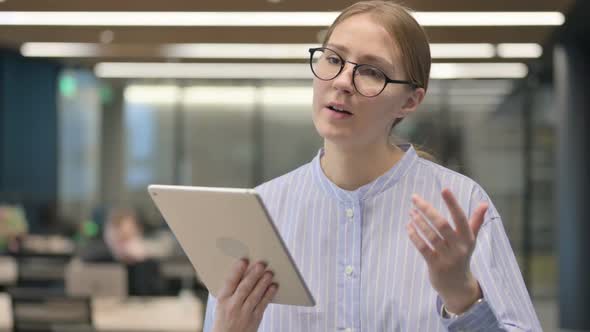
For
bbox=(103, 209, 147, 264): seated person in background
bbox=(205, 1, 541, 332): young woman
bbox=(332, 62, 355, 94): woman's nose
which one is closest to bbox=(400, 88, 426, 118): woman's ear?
bbox=(205, 1, 541, 332): young woman

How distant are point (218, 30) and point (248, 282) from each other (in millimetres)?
7990

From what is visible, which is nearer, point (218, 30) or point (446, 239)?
point (446, 239)

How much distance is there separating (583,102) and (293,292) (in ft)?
29.5

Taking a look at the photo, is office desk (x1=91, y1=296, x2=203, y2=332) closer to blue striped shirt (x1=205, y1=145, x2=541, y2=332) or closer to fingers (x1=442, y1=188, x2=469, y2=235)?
blue striped shirt (x1=205, y1=145, x2=541, y2=332)

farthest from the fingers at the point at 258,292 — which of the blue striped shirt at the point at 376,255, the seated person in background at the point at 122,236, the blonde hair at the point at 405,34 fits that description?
the seated person in background at the point at 122,236

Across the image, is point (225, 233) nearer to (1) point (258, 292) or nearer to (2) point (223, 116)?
(1) point (258, 292)

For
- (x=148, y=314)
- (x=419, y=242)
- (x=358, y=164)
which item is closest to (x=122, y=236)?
(x=148, y=314)

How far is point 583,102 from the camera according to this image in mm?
9727

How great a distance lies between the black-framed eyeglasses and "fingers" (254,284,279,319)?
381 mm

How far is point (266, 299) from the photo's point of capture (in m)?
1.44

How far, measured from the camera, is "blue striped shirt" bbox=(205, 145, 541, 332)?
147 cm

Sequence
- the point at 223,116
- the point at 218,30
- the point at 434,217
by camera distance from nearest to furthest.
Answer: the point at 434,217, the point at 218,30, the point at 223,116

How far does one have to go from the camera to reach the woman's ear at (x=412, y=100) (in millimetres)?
1611

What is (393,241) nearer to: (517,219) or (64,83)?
(517,219)
